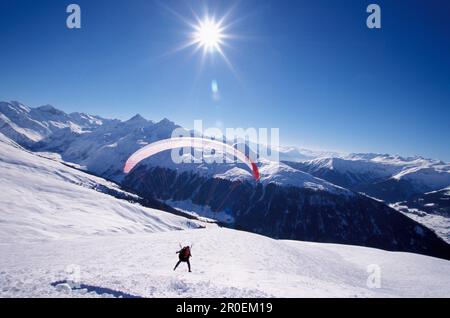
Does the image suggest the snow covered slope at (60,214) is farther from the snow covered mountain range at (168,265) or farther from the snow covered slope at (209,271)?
the snow covered slope at (209,271)

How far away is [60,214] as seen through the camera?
63.9 metres

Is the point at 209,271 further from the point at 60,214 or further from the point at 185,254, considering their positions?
the point at 60,214

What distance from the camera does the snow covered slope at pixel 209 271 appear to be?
49.3ft

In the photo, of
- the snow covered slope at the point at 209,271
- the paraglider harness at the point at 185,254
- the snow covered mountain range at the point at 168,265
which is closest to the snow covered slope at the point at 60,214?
the snow covered mountain range at the point at 168,265

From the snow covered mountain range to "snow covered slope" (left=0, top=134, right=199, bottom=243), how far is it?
1.04ft

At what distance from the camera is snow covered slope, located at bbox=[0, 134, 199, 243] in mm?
45991

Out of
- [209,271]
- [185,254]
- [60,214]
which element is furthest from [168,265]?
[60,214]

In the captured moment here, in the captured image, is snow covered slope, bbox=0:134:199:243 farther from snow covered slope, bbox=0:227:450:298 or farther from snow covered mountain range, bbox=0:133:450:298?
snow covered slope, bbox=0:227:450:298

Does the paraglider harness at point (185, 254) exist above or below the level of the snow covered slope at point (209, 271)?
above

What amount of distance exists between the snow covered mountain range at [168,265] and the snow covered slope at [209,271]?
0.20 feet

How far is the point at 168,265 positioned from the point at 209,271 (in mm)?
3906

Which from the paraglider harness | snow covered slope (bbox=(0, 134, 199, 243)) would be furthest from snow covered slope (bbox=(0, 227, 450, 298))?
snow covered slope (bbox=(0, 134, 199, 243))
